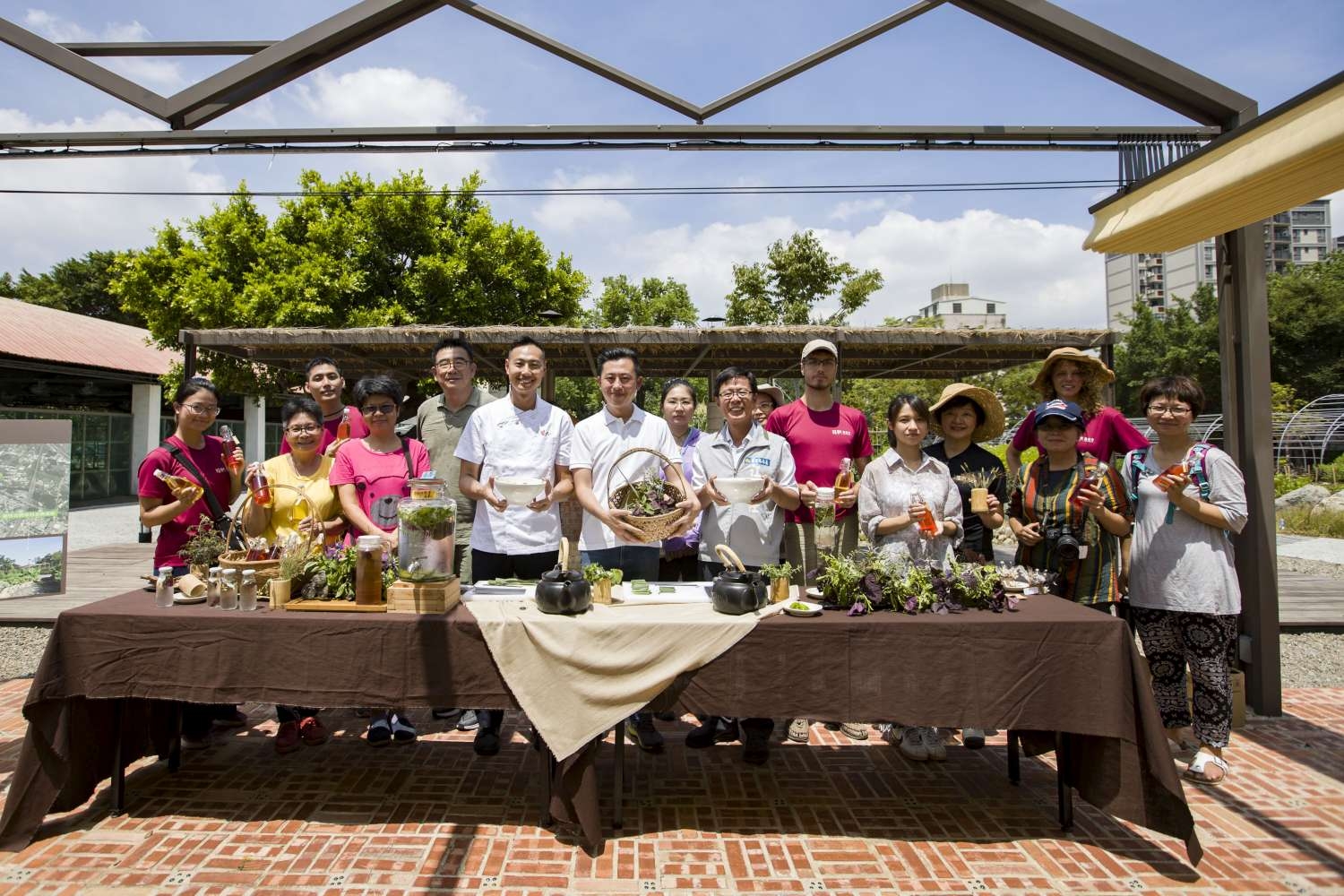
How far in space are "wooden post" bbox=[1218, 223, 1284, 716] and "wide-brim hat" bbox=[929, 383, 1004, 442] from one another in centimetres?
157

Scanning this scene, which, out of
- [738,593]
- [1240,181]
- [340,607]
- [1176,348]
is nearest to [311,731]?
[340,607]

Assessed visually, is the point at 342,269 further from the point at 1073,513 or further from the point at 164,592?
the point at 1073,513

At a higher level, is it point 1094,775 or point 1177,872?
point 1094,775

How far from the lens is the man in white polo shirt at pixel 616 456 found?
3428mm

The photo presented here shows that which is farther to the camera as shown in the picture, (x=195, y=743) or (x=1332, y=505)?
(x=1332, y=505)

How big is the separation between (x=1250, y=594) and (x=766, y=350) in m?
7.18

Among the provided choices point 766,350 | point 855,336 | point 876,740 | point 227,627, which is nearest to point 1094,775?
point 876,740

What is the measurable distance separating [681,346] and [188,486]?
7078mm

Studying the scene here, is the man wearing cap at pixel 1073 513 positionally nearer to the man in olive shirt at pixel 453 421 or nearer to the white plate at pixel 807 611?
the white plate at pixel 807 611

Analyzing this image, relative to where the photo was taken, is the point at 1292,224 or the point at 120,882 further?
the point at 1292,224

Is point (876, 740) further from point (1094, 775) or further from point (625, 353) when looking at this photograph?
point (625, 353)

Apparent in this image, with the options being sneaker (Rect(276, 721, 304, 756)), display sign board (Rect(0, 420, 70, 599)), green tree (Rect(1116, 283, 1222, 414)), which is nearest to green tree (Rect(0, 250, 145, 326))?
display sign board (Rect(0, 420, 70, 599))

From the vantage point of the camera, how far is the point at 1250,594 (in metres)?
4.11

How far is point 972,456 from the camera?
382cm
